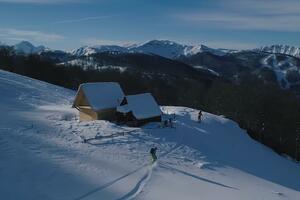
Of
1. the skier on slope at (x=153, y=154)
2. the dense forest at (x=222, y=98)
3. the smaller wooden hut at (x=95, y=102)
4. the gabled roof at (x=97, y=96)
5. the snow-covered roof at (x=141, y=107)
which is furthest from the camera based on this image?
the dense forest at (x=222, y=98)

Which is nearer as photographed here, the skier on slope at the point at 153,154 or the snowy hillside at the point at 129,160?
the snowy hillside at the point at 129,160

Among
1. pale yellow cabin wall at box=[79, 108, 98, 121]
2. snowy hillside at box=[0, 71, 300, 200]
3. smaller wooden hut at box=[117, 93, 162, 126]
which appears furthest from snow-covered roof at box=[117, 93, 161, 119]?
pale yellow cabin wall at box=[79, 108, 98, 121]

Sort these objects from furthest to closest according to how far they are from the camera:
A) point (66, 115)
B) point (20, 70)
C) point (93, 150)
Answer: point (20, 70) → point (66, 115) → point (93, 150)

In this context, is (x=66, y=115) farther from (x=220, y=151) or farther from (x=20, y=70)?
(x=20, y=70)

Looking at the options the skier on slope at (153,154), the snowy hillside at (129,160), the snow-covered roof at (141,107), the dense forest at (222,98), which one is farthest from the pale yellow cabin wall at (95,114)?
the dense forest at (222,98)

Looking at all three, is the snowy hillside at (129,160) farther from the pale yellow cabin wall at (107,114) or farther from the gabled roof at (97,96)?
the gabled roof at (97,96)

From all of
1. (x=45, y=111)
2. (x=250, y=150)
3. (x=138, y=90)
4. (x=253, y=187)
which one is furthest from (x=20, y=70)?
(x=253, y=187)

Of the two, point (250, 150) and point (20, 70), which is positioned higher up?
point (20, 70)
